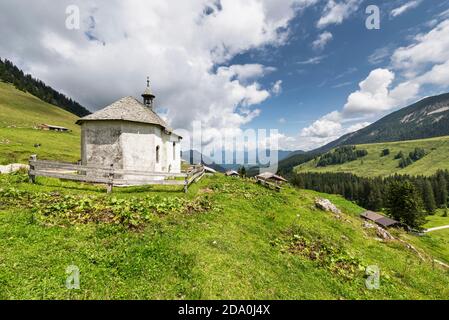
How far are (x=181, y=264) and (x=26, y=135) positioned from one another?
7830cm

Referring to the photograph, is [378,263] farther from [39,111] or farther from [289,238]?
[39,111]

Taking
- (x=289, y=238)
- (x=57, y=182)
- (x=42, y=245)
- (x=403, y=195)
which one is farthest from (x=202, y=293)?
(x=403, y=195)

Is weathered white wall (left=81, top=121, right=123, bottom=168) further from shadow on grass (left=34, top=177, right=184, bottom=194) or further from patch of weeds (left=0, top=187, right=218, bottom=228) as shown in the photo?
patch of weeds (left=0, top=187, right=218, bottom=228)

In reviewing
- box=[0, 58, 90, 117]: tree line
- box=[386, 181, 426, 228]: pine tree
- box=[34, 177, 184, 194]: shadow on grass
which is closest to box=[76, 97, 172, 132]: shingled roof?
box=[34, 177, 184, 194]: shadow on grass

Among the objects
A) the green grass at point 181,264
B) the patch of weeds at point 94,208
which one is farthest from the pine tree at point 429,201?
the patch of weeds at point 94,208

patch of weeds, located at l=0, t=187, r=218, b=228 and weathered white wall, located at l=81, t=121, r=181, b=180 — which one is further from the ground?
weathered white wall, located at l=81, t=121, r=181, b=180

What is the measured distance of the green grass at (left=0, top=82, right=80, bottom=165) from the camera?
44.8m

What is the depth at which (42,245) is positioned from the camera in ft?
25.6

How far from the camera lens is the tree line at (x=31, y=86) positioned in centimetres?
14041

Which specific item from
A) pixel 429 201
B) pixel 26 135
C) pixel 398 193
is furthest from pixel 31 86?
pixel 429 201

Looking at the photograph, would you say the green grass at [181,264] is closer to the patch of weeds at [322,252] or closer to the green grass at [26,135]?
the patch of weeds at [322,252]

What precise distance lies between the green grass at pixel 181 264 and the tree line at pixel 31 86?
183 metres

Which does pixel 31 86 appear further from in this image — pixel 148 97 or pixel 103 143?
pixel 103 143

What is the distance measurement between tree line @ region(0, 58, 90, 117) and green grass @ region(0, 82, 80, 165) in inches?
434
